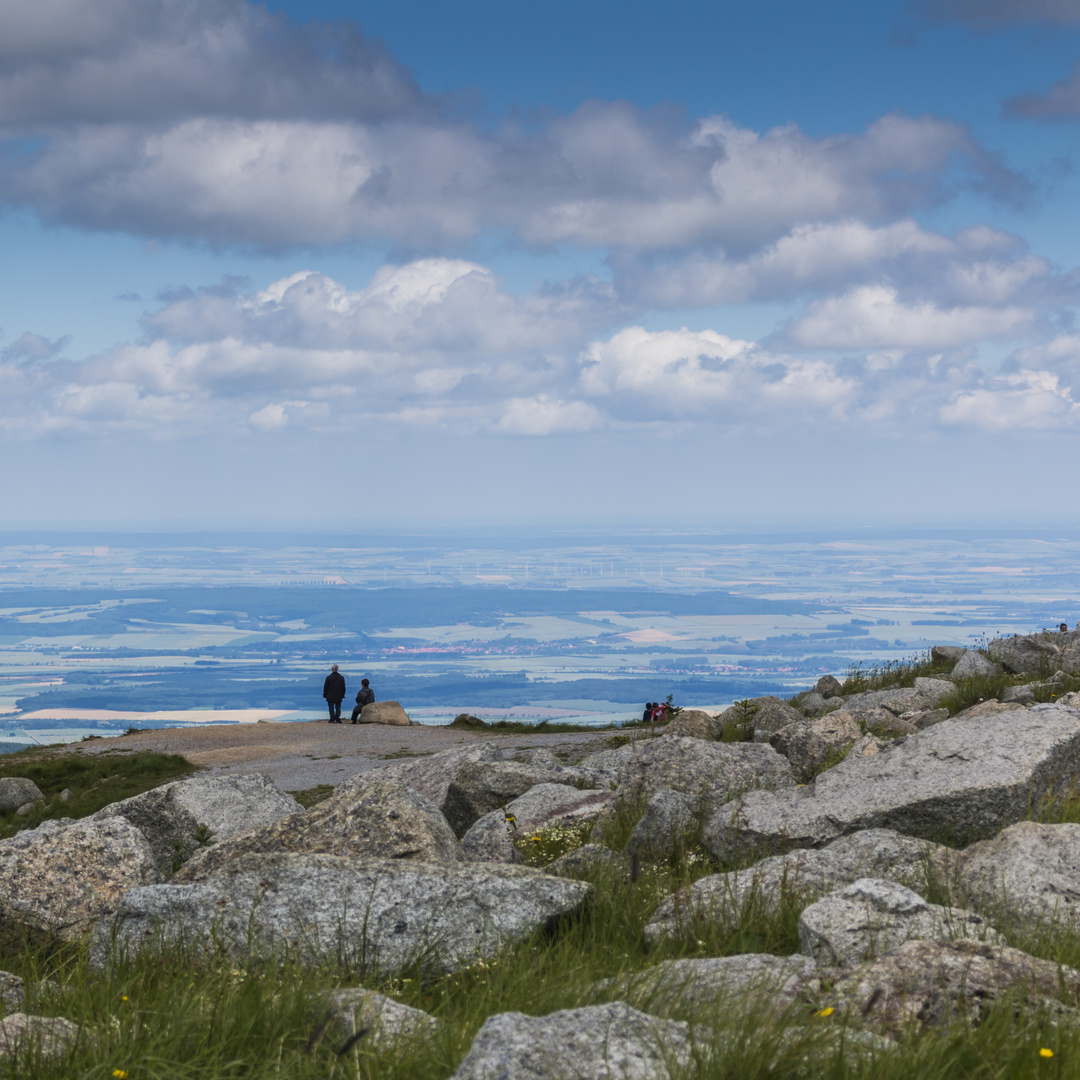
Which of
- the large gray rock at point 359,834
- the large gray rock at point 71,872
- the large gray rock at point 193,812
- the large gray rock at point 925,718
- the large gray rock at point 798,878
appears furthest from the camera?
the large gray rock at point 925,718

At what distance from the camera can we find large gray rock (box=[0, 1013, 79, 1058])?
3555 millimetres

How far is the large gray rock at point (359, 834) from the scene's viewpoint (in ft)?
24.7

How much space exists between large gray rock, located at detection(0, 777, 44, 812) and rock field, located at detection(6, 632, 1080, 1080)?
540 inches

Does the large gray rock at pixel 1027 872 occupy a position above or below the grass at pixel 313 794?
above

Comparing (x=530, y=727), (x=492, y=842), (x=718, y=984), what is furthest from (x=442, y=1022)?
(x=530, y=727)

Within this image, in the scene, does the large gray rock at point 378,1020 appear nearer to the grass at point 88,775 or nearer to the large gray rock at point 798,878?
the large gray rock at point 798,878

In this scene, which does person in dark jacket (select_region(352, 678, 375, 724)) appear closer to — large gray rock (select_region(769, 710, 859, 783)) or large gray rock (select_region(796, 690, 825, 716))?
large gray rock (select_region(796, 690, 825, 716))

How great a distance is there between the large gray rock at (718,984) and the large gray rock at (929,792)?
9.81ft

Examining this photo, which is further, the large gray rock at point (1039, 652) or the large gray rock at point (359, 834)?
the large gray rock at point (1039, 652)

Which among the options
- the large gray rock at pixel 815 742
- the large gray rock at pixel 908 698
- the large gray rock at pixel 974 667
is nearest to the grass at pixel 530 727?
the large gray rock at pixel 908 698

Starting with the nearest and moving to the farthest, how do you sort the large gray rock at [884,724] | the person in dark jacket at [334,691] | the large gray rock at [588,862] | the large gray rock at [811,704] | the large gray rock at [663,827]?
1. the large gray rock at [588,862]
2. the large gray rock at [663,827]
3. the large gray rock at [884,724]
4. the large gray rock at [811,704]
5. the person in dark jacket at [334,691]

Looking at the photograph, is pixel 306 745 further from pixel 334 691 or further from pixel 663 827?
pixel 663 827

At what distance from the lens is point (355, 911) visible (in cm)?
556

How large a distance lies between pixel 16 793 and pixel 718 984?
22785mm
